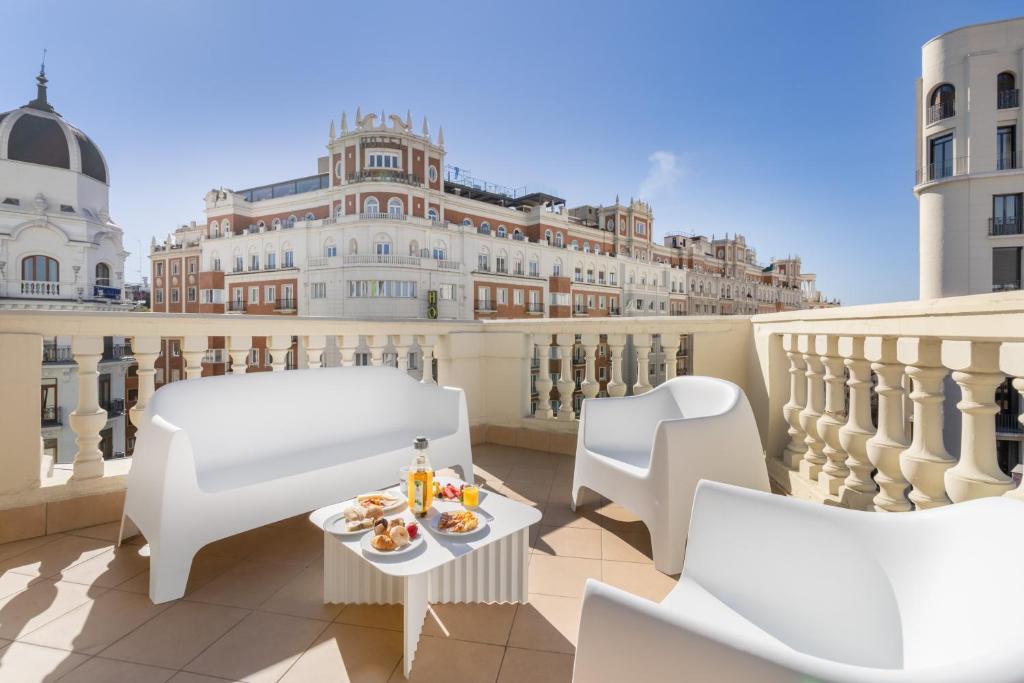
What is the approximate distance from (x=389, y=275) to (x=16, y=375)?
78.8 feet

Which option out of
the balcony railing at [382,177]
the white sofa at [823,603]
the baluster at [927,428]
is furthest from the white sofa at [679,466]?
the balcony railing at [382,177]

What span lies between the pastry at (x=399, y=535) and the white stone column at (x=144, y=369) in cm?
207

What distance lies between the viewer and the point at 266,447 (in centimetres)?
274

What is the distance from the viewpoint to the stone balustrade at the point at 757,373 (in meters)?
1.47

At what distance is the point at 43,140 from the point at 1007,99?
42.3 meters

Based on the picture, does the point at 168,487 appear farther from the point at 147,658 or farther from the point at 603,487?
the point at 603,487

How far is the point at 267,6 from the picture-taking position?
21.9 ft

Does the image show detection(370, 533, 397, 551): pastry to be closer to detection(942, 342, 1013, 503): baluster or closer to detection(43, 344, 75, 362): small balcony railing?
detection(942, 342, 1013, 503): baluster

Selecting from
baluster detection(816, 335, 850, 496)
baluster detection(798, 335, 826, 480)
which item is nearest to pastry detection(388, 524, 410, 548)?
baluster detection(816, 335, 850, 496)

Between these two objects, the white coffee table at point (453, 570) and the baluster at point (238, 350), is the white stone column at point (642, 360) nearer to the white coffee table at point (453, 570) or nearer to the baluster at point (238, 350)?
the white coffee table at point (453, 570)

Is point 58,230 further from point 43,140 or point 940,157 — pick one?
point 940,157

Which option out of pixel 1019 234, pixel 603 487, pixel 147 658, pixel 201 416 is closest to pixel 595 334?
pixel 603 487

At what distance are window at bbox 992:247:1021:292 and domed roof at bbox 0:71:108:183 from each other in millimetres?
41475

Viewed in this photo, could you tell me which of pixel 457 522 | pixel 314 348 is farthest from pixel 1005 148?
pixel 457 522
